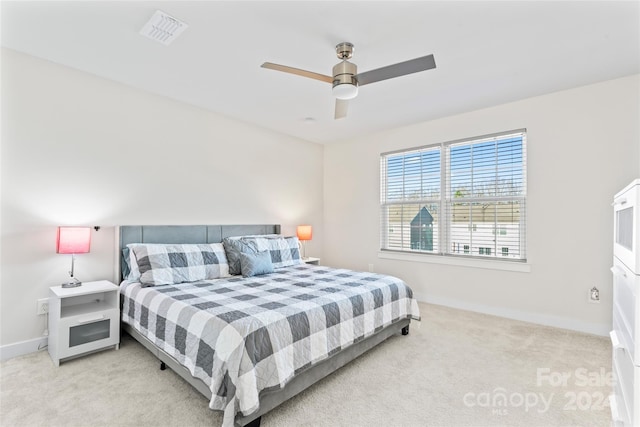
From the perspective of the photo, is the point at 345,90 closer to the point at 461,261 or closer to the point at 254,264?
the point at 254,264

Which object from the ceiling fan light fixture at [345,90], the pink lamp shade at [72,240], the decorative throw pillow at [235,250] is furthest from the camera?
the decorative throw pillow at [235,250]

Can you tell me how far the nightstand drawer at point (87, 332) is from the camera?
240 cm

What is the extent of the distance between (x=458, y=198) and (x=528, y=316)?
1.56 metres

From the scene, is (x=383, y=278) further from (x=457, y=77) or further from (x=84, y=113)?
(x=84, y=113)

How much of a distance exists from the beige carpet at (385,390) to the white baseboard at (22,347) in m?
0.08

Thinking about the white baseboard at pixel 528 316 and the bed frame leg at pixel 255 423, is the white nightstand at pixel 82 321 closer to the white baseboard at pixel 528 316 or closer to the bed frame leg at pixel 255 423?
the bed frame leg at pixel 255 423

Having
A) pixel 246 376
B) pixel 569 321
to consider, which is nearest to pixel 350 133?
pixel 569 321

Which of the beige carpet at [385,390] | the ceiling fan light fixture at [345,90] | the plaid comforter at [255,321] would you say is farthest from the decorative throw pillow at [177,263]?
the ceiling fan light fixture at [345,90]

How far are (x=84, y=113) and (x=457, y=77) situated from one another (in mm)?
3547

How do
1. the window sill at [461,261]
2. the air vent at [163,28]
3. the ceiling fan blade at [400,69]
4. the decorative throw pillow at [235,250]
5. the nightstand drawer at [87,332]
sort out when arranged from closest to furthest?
the ceiling fan blade at [400,69]
the air vent at [163,28]
the nightstand drawer at [87,332]
the decorative throw pillow at [235,250]
the window sill at [461,261]

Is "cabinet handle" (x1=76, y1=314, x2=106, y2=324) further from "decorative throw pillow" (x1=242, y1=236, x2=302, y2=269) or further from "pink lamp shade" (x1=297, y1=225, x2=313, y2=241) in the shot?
"pink lamp shade" (x1=297, y1=225, x2=313, y2=241)

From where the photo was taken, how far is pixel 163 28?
2.21 metres

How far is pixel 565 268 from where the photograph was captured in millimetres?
3264

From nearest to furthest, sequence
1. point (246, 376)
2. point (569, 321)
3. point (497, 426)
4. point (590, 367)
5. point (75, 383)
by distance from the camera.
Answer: point (246, 376) → point (497, 426) → point (75, 383) → point (590, 367) → point (569, 321)
